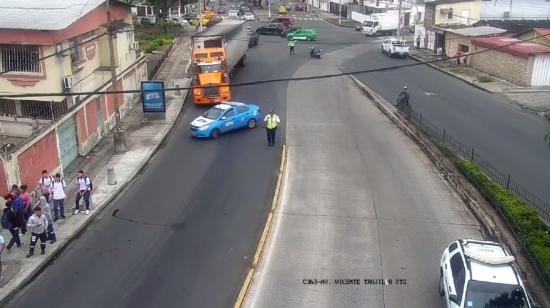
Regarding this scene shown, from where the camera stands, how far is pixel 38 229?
1716 centimetres

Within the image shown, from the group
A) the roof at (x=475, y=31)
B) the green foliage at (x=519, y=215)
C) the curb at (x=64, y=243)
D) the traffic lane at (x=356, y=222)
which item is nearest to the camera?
the curb at (x=64, y=243)

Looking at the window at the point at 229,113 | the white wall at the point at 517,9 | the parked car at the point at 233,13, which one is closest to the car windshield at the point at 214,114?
the window at the point at 229,113

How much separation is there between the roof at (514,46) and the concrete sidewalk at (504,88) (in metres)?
2.29

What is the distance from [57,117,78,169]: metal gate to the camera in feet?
79.8

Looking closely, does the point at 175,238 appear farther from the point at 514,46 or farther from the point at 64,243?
the point at 514,46

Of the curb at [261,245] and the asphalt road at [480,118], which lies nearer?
the curb at [261,245]

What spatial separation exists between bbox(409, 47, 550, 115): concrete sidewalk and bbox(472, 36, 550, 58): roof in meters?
2.29

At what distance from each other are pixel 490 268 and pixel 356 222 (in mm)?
6745

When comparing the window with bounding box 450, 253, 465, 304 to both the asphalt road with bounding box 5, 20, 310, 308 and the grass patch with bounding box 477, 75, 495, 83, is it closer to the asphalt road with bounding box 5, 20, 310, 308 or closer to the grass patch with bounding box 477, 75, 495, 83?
the asphalt road with bounding box 5, 20, 310, 308

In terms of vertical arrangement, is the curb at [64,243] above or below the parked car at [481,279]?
below

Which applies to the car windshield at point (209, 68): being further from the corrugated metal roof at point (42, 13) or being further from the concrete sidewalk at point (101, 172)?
the corrugated metal roof at point (42, 13)

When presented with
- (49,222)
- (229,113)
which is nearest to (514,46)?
(229,113)

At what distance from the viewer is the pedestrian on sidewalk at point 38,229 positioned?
17.1 meters

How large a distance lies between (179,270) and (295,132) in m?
15.8
